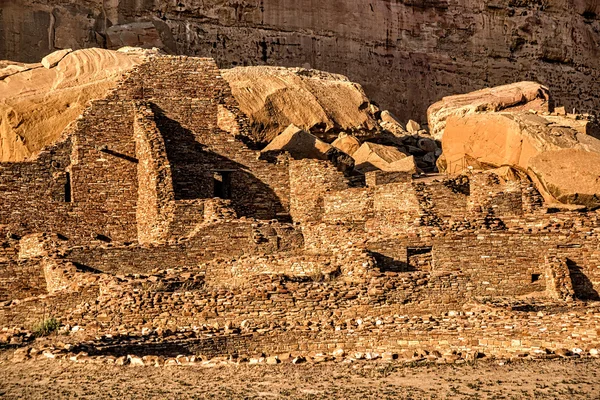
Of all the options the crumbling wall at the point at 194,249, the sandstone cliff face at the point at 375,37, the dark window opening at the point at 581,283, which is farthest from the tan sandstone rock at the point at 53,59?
the dark window opening at the point at 581,283

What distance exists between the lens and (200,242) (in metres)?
32.1

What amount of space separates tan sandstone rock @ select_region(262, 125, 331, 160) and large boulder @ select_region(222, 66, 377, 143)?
2.19m

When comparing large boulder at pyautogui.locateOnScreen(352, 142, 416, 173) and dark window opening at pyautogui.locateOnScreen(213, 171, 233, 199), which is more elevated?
large boulder at pyautogui.locateOnScreen(352, 142, 416, 173)

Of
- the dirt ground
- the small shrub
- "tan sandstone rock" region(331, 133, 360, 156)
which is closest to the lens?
the dirt ground

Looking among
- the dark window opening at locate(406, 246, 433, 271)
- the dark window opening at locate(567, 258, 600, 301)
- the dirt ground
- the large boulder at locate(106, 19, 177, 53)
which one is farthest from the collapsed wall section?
the large boulder at locate(106, 19, 177, 53)

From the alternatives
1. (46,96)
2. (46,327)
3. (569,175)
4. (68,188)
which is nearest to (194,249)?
(68,188)

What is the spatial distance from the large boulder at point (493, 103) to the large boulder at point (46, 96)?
43.1 ft

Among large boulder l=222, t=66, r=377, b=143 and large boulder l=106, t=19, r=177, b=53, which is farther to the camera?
large boulder l=106, t=19, r=177, b=53

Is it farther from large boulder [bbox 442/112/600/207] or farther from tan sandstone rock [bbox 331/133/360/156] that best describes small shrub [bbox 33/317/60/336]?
tan sandstone rock [bbox 331/133/360/156]

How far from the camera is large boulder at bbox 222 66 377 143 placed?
4147 centimetres

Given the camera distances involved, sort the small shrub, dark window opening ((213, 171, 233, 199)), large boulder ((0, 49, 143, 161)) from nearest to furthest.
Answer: the small shrub → dark window opening ((213, 171, 233, 199)) → large boulder ((0, 49, 143, 161))

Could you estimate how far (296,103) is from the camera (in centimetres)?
4294

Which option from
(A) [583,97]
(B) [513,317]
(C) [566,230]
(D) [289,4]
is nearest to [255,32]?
(D) [289,4]

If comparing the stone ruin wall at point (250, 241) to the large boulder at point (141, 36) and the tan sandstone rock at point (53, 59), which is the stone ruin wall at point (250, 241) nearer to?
the tan sandstone rock at point (53, 59)
